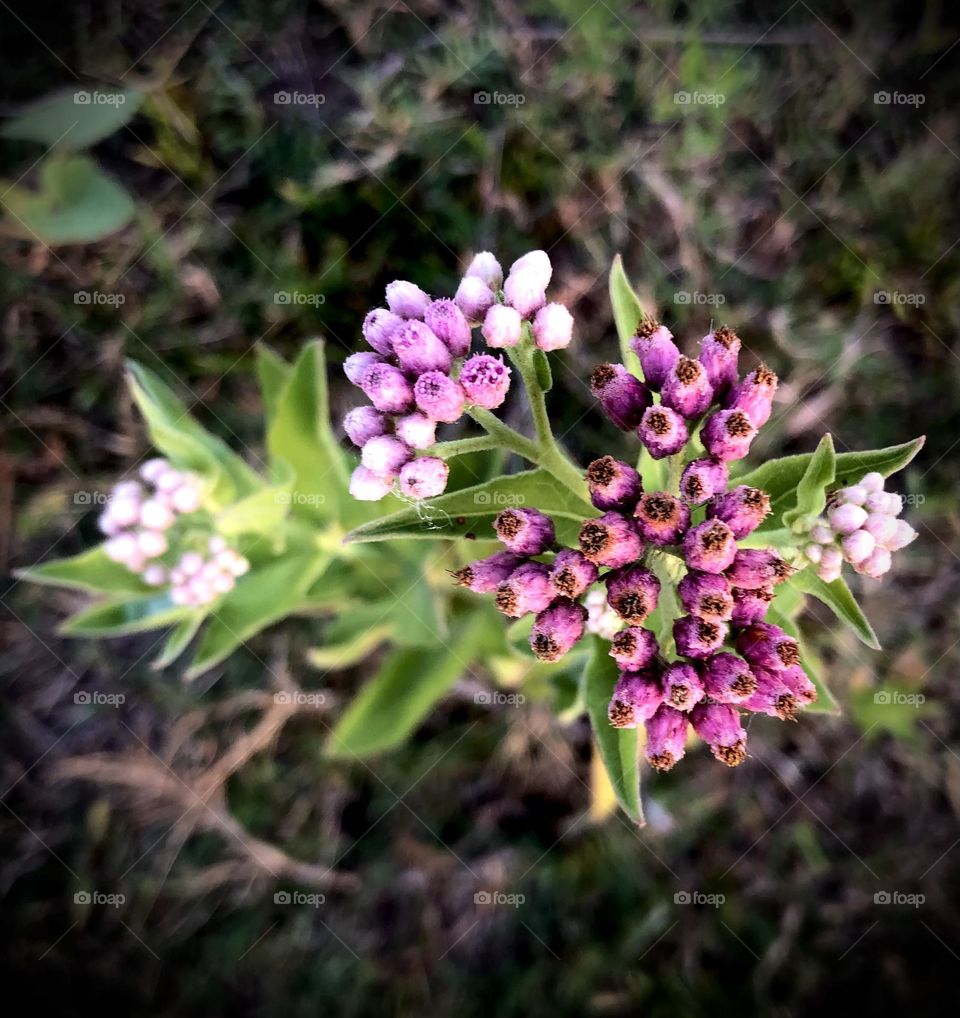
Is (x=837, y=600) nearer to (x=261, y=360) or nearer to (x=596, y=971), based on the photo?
(x=261, y=360)

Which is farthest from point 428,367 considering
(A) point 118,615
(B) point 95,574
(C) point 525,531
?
(A) point 118,615

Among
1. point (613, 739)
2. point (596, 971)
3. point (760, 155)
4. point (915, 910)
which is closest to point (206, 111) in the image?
point (760, 155)

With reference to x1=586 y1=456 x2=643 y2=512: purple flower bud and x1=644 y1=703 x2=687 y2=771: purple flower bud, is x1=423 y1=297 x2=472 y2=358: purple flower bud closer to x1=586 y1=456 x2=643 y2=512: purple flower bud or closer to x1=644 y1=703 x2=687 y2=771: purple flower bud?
x1=586 y1=456 x2=643 y2=512: purple flower bud

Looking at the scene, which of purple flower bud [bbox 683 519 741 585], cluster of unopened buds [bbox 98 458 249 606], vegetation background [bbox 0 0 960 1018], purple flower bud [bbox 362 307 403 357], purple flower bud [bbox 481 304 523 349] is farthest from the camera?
vegetation background [bbox 0 0 960 1018]

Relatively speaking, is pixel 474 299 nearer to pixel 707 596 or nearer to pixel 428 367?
pixel 428 367

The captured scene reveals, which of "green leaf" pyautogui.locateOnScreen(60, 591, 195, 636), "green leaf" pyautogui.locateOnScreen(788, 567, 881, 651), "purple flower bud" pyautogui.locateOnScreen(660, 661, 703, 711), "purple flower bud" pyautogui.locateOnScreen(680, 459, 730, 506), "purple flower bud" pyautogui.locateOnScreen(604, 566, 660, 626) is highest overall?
"purple flower bud" pyautogui.locateOnScreen(680, 459, 730, 506)

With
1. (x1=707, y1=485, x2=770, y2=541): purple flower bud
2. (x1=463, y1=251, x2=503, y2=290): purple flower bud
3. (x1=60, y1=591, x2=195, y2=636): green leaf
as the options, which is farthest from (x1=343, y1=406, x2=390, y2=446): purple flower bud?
(x1=60, y1=591, x2=195, y2=636): green leaf

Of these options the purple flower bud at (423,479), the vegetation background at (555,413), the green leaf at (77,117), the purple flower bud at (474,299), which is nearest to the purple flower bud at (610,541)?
the purple flower bud at (423,479)
